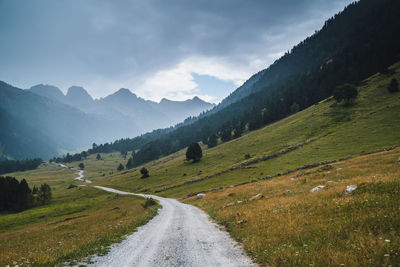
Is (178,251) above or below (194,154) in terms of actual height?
below

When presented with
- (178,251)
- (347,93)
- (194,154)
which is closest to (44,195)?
(194,154)

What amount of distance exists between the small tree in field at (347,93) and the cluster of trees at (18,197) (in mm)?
134808

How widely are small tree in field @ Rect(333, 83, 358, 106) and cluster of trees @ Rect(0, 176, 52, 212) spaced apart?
134808 mm

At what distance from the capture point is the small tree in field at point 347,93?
3297 inches

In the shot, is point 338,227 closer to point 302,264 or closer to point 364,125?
point 302,264

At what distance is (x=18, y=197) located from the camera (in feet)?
222

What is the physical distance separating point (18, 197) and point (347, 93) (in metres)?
143

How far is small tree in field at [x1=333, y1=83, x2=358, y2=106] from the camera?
83750mm

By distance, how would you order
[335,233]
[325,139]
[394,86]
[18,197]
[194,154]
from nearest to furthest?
[335,233], [325,139], [18,197], [394,86], [194,154]

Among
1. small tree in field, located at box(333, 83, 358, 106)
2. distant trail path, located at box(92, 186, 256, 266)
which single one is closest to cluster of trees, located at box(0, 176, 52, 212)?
distant trail path, located at box(92, 186, 256, 266)

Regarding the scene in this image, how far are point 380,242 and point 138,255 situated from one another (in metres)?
10.5

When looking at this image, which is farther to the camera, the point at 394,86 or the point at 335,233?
the point at 394,86

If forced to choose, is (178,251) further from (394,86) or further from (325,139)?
(394,86)

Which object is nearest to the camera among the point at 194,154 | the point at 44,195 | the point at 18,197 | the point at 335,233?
the point at 335,233
